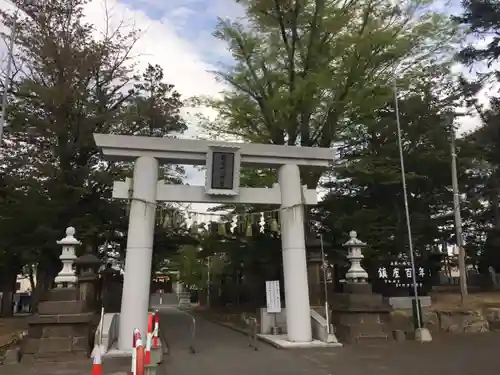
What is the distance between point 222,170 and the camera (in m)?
12.6

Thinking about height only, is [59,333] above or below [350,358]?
above

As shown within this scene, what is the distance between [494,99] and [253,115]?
1234 cm

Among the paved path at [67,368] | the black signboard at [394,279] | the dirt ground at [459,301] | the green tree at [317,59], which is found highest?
the green tree at [317,59]

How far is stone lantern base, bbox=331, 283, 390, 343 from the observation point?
12766mm

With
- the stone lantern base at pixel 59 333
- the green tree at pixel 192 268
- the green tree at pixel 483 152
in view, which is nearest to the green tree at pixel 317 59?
the green tree at pixel 483 152

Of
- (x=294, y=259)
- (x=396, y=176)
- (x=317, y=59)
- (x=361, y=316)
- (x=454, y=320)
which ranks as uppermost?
(x=317, y=59)

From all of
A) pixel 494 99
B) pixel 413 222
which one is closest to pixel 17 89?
pixel 413 222

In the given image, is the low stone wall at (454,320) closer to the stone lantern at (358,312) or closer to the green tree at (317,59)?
the stone lantern at (358,312)

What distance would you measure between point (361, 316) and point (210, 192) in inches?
224

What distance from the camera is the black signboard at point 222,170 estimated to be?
12.5 metres

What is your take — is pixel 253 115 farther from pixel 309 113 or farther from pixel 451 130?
pixel 451 130

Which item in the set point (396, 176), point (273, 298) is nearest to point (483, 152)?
point (396, 176)

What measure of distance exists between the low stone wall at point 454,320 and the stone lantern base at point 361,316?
76.4 inches

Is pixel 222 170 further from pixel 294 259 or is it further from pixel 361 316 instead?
pixel 361 316
